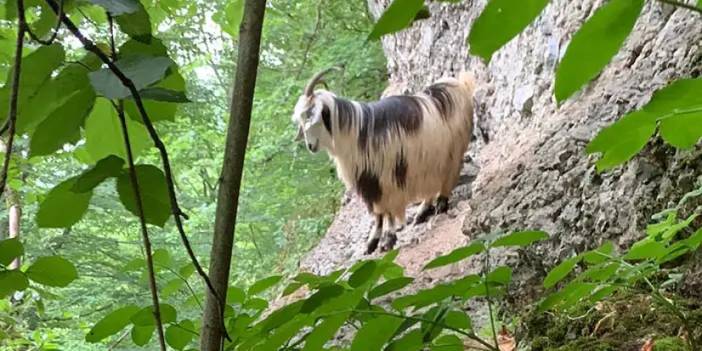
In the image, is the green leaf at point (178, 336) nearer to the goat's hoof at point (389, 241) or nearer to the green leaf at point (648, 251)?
the green leaf at point (648, 251)

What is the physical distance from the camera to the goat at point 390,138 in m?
5.41

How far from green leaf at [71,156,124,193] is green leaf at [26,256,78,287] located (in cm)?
21

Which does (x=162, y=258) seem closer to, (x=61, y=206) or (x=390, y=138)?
(x=61, y=206)

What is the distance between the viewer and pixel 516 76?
492 centimetres

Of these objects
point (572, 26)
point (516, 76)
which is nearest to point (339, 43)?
point (516, 76)

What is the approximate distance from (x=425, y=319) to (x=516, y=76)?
14.1 ft

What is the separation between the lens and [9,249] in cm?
75

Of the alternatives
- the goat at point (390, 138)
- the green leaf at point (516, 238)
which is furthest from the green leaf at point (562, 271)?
the goat at point (390, 138)

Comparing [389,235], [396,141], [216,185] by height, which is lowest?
[389,235]

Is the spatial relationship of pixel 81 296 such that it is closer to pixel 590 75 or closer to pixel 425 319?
pixel 425 319

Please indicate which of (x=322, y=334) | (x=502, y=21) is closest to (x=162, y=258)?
(x=322, y=334)

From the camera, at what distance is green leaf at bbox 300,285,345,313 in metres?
0.83

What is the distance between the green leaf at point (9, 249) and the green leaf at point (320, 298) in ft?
1.07

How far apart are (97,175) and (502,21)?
15.0 inches
